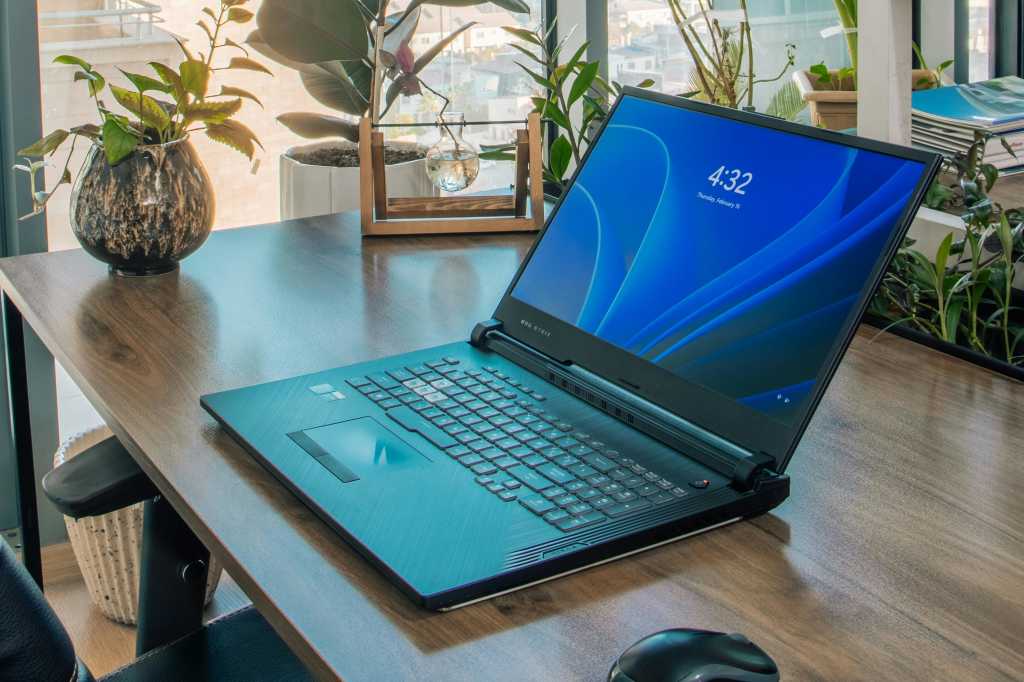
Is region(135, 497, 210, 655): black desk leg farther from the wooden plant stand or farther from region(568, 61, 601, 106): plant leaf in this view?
region(568, 61, 601, 106): plant leaf

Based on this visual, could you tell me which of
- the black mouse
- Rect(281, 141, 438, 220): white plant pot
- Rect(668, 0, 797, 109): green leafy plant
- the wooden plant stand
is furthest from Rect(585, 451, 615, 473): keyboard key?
Rect(668, 0, 797, 109): green leafy plant

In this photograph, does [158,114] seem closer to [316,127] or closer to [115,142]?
[115,142]

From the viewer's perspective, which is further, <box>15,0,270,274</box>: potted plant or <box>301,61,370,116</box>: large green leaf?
<box>301,61,370,116</box>: large green leaf

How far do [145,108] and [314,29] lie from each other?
73 cm

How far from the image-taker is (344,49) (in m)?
2.20

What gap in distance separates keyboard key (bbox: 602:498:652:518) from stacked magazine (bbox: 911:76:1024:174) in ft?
2.81

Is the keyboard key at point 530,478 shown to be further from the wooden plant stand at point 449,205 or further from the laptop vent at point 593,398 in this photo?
the wooden plant stand at point 449,205

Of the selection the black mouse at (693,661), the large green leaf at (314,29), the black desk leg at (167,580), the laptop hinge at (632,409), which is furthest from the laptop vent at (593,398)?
the large green leaf at (314,29)

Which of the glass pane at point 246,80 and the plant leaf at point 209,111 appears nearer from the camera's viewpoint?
the plant leaf at point 209,111

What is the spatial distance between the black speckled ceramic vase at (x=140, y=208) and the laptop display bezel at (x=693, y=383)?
1.74 feet

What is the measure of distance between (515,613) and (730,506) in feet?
0.69

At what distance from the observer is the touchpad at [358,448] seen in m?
0.94

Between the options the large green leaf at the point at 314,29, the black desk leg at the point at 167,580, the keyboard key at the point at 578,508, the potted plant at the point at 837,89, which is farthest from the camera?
the large green leaf at the point at 314,29

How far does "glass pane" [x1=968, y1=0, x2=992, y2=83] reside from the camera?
2.12 m
